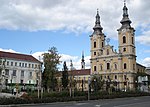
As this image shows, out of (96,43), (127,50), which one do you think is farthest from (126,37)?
(96,43)

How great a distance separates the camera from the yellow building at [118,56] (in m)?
102

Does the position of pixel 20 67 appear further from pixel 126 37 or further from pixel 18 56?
pixel 126 37

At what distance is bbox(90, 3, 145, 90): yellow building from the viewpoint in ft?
336

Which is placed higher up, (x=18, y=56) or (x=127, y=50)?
(x=127, y=50)

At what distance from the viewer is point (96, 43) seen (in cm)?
11319

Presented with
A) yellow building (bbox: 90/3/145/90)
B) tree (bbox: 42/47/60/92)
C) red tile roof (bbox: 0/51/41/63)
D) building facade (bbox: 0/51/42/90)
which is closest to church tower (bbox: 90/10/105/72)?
yellow building (bbox: 90/3/145/90)

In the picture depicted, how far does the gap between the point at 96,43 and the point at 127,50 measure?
15476 millimetres

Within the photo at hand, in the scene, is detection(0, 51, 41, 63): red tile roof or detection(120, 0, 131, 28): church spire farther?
detection(120, 0, 131, 28): church spire

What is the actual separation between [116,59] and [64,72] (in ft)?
145

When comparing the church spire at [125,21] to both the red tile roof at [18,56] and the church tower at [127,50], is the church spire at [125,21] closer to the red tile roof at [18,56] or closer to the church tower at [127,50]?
the church tower at [127,50]

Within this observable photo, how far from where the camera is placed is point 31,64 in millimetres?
102500

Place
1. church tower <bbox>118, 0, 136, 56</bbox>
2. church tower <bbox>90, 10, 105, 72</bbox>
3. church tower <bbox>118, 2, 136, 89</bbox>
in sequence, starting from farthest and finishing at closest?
church tower <bbox>90, 10, 105, 72</bbox>, church tower <bbox>118, 0, 136, 56</bbox>, church tower <bbox>118, 2, 136, 89</bbox>

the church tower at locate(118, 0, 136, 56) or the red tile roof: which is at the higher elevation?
the church tower at locate(118, 0, 136, 56)

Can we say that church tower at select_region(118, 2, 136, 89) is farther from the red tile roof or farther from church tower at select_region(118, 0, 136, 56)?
the red tile roof
